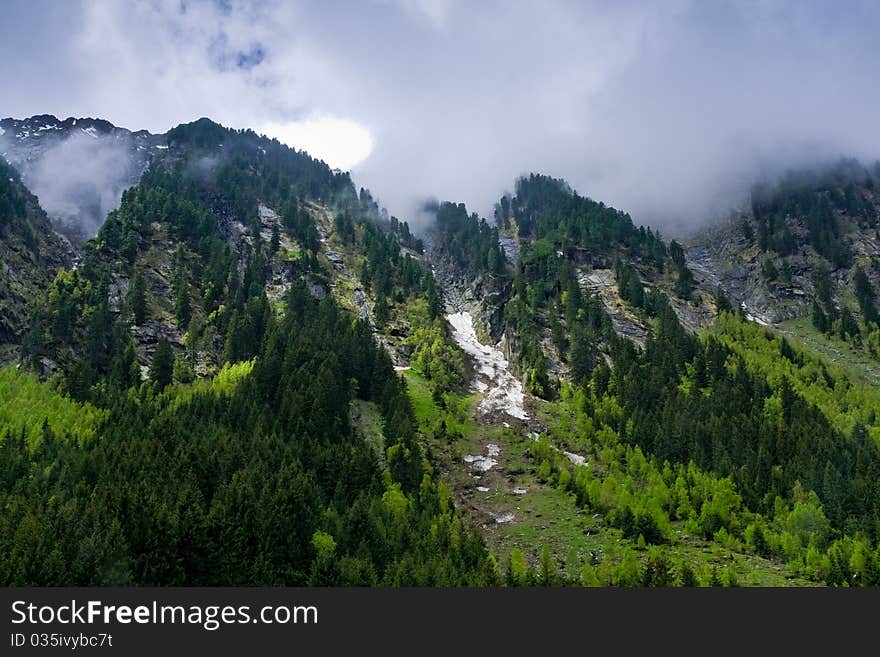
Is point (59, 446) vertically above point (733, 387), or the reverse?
point (733, 387)

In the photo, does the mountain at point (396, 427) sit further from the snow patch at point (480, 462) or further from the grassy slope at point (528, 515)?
the grassy slope at point (528, 515)

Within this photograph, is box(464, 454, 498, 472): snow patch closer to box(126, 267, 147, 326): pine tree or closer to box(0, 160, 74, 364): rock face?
box(126, 267, 147, 326): pine tree

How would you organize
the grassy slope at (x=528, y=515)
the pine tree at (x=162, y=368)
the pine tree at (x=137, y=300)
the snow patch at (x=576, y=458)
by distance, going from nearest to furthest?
1. the grassy slope at (x=528, y=515)
2. the snow patch at (x=576, y=458)
3. the pine tree at (x=162, y=368)
4. the pine tree at (x=137, y=300)

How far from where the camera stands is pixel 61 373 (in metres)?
113

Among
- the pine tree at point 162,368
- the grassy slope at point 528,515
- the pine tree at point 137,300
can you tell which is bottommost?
the grassy slope at point 528,515

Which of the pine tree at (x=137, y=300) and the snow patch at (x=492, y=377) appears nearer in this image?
the snow patch at (x=492, y=377)

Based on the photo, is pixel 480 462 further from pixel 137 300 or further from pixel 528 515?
pixel 137 300

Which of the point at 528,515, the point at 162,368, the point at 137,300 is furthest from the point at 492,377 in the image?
the point at 137,300

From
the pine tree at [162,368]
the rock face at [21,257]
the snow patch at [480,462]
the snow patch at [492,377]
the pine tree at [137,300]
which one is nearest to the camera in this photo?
the snow patch at [480,462]

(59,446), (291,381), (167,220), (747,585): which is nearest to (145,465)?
(59,446)

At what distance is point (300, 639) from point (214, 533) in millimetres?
30843

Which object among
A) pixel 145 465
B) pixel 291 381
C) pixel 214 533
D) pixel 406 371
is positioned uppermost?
pixel 406 371

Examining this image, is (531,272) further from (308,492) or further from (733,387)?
(308,492)

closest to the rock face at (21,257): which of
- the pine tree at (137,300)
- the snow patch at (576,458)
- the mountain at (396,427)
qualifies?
the mountain at (396,427)
